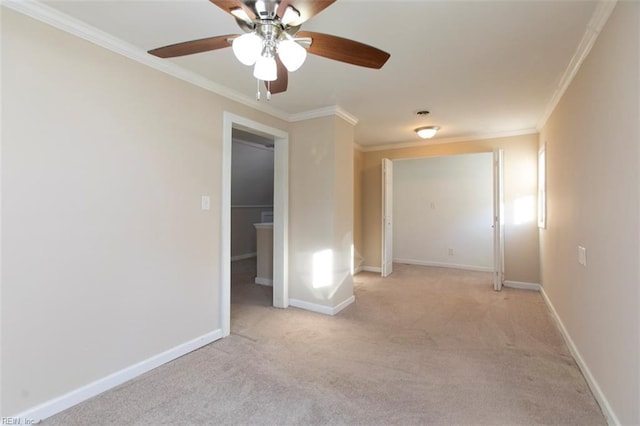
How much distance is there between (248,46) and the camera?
134 centimetres

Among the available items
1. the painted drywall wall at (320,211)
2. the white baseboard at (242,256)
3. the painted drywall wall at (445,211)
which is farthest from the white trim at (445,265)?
the white baseboard at (242,256)

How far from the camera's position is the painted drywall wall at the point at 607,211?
144cm

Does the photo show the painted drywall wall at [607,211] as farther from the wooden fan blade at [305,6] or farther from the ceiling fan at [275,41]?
the wooden fan blade at [305,6]

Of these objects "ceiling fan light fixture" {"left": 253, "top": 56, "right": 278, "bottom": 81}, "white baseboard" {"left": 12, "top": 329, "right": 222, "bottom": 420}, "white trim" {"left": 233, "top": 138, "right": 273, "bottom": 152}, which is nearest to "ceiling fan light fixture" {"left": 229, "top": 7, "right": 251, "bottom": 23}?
"ceiling fan light fixture" {"left": 253, "top": 56, "right": 278, "bottom": 81}

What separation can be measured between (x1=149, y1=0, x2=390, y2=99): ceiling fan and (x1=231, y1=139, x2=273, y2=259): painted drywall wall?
16.2 ft

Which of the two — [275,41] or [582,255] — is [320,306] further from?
[275,41]

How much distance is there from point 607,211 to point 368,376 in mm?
1778

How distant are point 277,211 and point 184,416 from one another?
2.21 meters

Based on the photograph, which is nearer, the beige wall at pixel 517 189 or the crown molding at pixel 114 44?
the crown molding at pixel 114 44

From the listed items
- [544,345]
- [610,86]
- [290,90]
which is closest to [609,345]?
[544,345]

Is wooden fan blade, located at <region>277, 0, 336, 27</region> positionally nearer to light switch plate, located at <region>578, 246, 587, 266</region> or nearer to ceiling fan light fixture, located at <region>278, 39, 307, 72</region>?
ceiling fan light fixture, located at <region>278, 39, 307, 72</region>

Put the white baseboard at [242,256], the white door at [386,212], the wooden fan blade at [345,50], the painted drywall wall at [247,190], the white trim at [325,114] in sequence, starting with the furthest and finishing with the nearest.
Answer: the white baseboard at [242,256] → the painted drywall wall at [247,190] → the white door at [386,212] → the white trim at [325,114] → the wooden fan blade at [345,50]

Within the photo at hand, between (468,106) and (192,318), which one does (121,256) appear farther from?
(468,106)

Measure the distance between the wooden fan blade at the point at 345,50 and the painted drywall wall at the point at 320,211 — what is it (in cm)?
182
